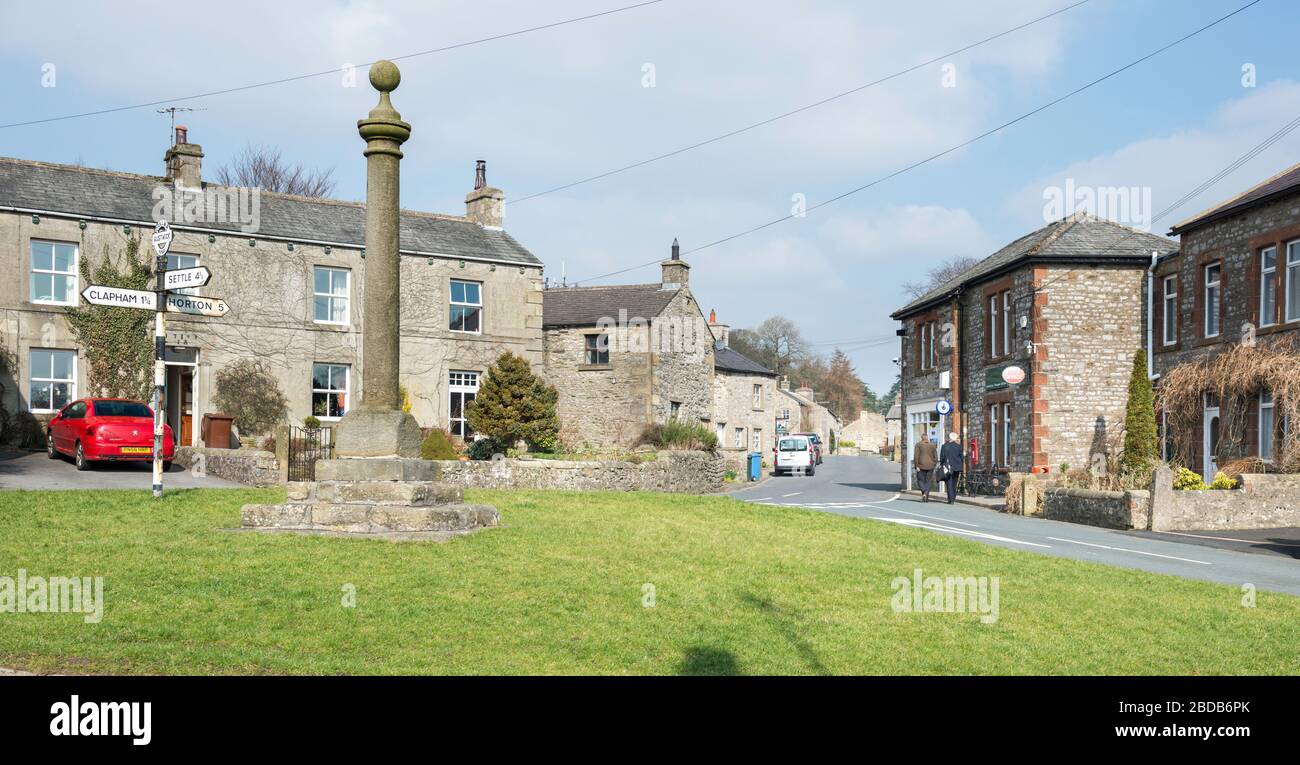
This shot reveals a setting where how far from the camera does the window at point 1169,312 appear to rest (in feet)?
95.6

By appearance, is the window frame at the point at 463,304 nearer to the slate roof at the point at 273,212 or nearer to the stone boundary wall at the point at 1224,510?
the slate roof at the point at 273,212

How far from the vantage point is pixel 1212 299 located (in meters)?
27.0

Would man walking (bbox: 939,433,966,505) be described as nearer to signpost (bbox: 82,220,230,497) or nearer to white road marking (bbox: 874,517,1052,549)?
white road marking (bbox: 874,517,1052,549)

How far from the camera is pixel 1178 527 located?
811 inches

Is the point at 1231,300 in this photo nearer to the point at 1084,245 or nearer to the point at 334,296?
the point at 1084,245

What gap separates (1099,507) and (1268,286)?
7.35 m

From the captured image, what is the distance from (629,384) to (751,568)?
30.2m

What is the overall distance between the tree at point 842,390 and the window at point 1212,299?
85894mm

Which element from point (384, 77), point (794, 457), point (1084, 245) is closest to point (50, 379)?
point (384, 77)

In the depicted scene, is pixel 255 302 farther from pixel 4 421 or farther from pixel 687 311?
pixel 687 311

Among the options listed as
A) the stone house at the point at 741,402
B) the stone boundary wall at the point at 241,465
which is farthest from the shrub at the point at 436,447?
the stone house at the point at 741,402

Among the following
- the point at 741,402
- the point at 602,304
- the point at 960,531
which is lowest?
the point at 960,531

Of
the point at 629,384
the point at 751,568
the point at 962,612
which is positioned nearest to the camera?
the point at 962,612

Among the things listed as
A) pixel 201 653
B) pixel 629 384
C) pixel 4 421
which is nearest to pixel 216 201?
pixel 4 421
